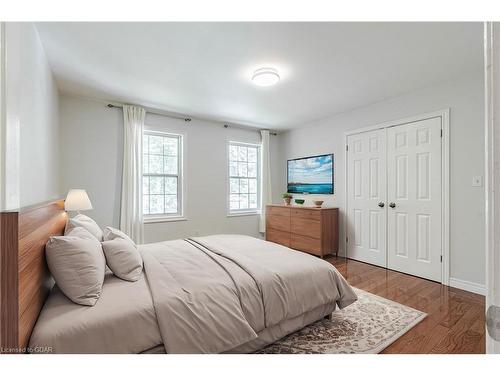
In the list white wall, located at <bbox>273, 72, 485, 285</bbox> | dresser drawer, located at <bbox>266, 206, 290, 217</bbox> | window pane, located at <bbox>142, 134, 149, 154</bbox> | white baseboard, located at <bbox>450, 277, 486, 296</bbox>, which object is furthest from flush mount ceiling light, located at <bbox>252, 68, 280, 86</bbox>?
white baseboard, located at <bbox>450, 277, 486, 296</bbox>

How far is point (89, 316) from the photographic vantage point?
1165mm

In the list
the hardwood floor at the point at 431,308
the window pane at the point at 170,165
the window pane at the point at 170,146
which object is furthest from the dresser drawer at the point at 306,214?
the window pane at the point at 170,146

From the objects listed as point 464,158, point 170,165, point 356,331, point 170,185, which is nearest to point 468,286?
point 464,158

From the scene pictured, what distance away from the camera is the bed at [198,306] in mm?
1135

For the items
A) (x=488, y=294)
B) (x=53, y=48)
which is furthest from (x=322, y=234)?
(x=53, y=48)

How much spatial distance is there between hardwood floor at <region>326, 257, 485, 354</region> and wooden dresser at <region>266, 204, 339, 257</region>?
1.59 ft

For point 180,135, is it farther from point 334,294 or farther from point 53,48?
point 334,294

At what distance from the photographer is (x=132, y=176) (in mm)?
3559

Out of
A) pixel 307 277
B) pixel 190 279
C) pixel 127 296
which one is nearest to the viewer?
pixel 127 296

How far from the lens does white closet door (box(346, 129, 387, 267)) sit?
138 inches

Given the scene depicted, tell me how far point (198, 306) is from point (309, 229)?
294cm
